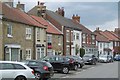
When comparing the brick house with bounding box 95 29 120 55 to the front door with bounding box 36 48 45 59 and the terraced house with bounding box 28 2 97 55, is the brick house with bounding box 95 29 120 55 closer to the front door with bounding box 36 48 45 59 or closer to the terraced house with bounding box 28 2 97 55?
the terraced house with bounding box 28 2 97 55

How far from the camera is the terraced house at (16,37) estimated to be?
3509 cm

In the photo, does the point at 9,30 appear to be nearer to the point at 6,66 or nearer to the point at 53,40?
the point at 53,40

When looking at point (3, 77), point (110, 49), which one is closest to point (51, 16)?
point (110, 49)

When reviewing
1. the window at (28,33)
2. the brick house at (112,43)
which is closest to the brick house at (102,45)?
the brick house at (112,43)

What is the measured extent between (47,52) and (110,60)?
18859mm

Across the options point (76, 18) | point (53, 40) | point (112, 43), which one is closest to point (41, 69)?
point (53, 40)

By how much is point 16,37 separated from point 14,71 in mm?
19884

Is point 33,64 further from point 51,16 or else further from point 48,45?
point 51,16

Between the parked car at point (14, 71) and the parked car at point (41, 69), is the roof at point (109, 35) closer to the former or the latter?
the parked car at point (41, 69)

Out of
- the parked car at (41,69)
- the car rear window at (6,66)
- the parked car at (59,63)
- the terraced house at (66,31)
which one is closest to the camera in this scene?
the car rear window at (6,66)

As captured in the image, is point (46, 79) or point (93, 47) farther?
point (93, 47)

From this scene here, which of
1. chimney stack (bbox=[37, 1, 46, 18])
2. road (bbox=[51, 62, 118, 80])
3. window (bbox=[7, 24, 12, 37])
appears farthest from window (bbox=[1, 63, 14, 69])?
chimney stack (bbox=[37, 1, 46, 18])

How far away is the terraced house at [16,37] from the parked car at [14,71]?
1579cm

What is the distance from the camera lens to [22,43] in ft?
131
